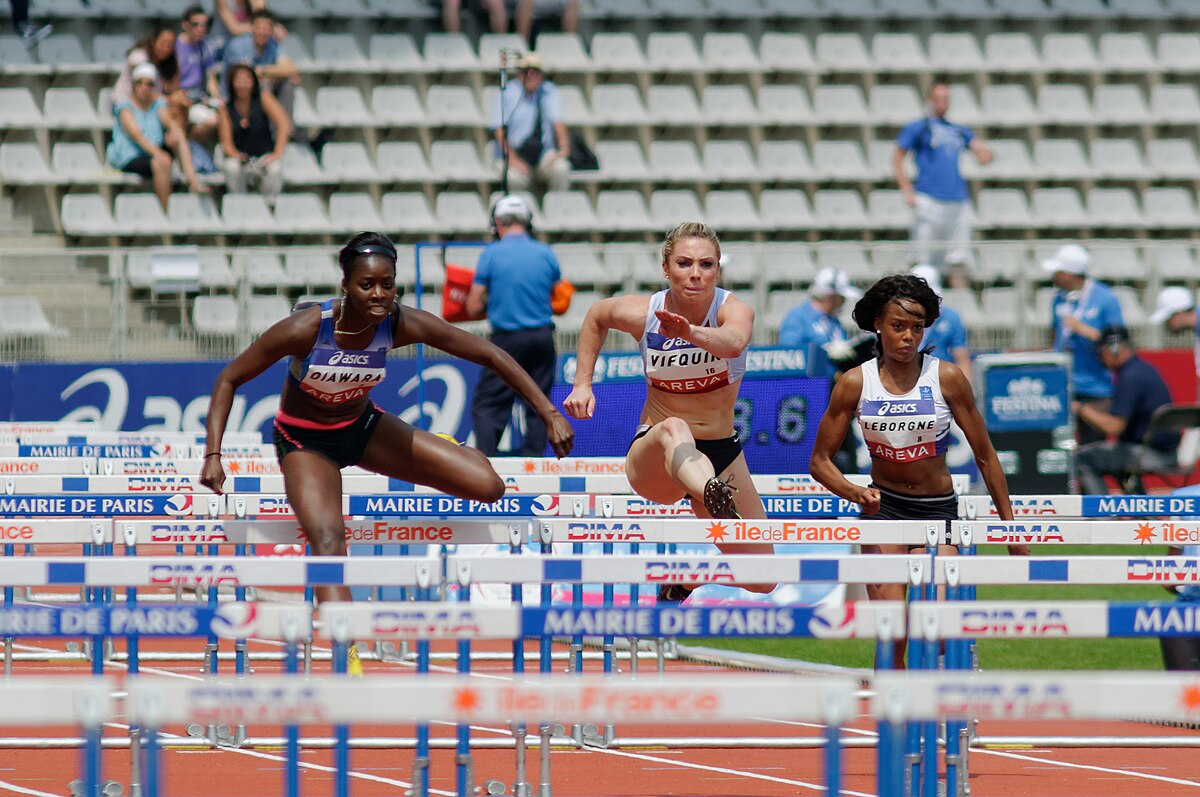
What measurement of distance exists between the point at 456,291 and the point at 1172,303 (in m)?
6.90

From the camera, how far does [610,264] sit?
1720 centimetres

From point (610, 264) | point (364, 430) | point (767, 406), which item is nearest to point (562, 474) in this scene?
point (364, 430)

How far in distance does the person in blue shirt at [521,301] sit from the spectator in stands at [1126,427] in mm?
4625

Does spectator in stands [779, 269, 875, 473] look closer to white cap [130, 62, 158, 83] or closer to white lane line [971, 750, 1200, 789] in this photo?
white lane line [971, 750, 1200, 789]

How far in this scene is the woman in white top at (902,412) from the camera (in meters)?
7.63

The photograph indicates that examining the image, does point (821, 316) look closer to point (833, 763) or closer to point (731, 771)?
point (731, 771)

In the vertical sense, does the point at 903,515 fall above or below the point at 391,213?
below

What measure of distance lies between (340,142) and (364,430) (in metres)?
13.5

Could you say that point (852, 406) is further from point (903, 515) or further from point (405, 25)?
→ point (405, 25)

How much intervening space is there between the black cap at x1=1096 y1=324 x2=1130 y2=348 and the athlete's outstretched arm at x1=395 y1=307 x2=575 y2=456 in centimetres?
879

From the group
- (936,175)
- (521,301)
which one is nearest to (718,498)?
(521,301)

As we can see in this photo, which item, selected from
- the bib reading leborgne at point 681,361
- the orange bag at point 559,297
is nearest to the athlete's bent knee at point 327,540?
the bib reading leborgne at point 681,361

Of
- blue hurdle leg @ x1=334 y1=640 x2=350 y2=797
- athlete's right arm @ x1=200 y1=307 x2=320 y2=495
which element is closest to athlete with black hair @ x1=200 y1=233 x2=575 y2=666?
athlete's right arm @ x1=200 y1=307 x2=320 y2=495

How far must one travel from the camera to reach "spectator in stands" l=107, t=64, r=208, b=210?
1900 cm
